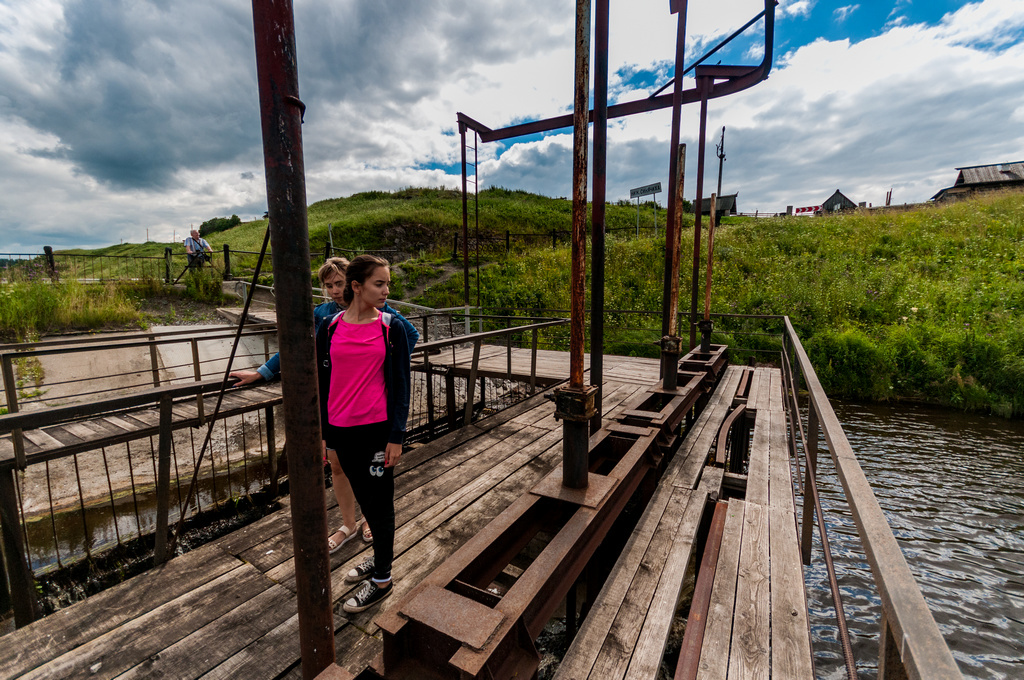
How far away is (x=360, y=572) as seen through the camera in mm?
2506

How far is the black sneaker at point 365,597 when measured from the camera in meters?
2.24

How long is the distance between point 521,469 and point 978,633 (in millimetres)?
4601

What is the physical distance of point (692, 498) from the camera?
3.39 meters

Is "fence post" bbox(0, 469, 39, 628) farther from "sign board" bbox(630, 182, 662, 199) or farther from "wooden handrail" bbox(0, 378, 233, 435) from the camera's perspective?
"sign board" bbox(630, 182, 662, 199)

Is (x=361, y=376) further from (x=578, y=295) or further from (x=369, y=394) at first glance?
(x=578, y=295)

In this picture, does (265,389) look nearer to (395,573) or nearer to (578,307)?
(395,573)

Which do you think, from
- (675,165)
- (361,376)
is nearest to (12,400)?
(361,376)

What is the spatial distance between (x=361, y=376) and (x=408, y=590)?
49.4 inches

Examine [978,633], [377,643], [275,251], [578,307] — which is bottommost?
[978,633]

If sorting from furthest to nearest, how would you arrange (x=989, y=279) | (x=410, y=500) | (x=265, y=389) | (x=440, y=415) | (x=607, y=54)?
(x=989, y=279) → (x=440, y=415) → (x=265, y=389) → (x=410, y=500) → (x=607, y=54)

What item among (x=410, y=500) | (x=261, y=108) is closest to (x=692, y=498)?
(x=410, y=500)

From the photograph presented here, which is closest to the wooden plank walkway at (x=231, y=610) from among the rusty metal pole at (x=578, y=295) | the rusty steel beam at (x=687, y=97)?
the rusty metal pole at (x=578, y=295)

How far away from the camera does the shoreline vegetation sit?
1027cm

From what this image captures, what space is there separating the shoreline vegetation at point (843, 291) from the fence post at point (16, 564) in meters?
9.14
